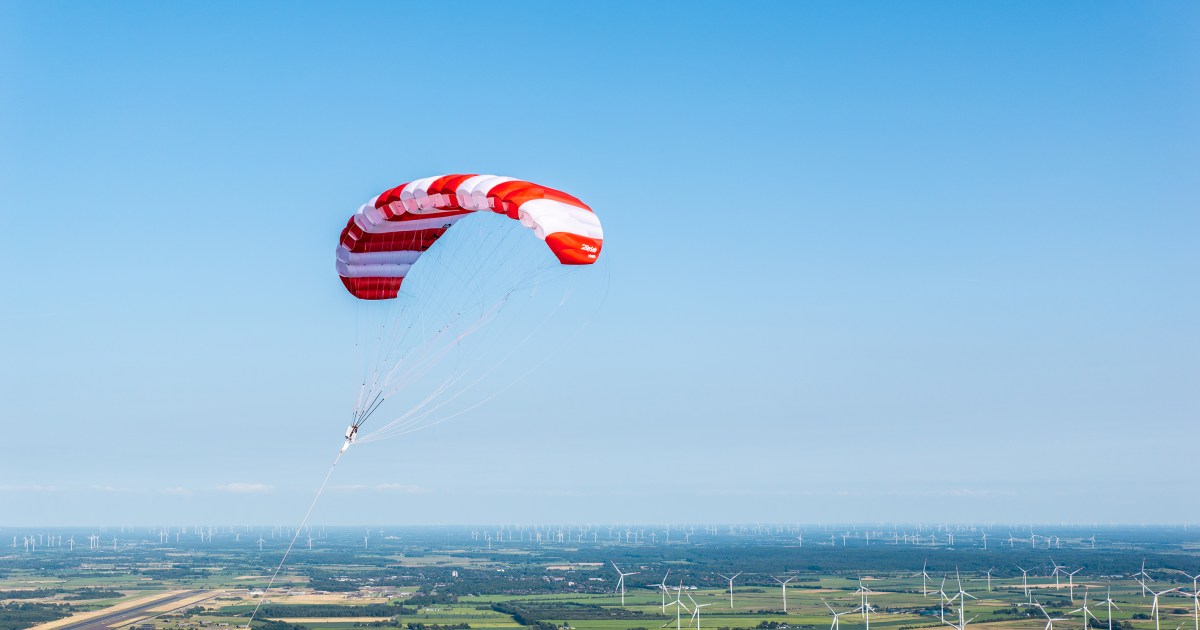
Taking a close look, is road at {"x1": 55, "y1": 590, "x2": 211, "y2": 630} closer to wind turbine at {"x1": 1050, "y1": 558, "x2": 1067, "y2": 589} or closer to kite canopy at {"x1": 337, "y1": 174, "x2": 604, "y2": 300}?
kite canopy at {"x1": 337, "y1": 174, "x2": 604, "y2": 300}

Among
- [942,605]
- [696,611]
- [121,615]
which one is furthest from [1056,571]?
[121,615]

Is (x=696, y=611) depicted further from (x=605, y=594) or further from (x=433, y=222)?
(x=433, y=222)

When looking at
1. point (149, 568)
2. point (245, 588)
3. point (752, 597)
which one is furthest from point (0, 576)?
point (752, 597)

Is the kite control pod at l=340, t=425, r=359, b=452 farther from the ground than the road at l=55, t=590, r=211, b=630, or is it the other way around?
the kite control pod at l=340, t=425, r=359, b=452

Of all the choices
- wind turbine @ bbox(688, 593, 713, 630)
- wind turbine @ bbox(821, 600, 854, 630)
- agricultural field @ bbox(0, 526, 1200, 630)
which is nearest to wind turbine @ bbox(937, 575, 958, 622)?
agricultural field @ bbox(0, 526, 1200, 630)

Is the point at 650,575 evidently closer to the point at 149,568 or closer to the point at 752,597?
the point at 752,597
